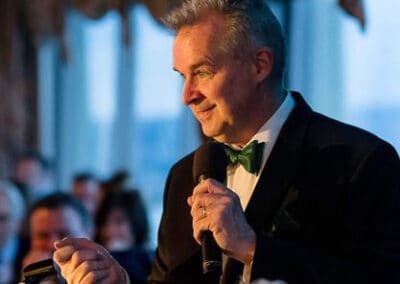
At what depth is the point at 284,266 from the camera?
1.80 m

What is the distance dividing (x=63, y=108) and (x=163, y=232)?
19.4 feet

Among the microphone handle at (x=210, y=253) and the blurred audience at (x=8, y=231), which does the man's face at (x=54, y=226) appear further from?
the microphone handle at (x=210, y=253)

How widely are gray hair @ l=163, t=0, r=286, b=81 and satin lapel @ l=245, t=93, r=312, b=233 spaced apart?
0.39 ft

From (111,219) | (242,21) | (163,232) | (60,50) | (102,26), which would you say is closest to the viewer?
(242,21)

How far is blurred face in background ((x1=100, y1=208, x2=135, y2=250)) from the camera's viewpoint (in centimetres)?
463

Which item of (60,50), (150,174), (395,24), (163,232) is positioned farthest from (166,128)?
(163,232)

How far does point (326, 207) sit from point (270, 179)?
134 millimetres

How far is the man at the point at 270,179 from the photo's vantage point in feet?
5.85

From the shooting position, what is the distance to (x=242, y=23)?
198 cm

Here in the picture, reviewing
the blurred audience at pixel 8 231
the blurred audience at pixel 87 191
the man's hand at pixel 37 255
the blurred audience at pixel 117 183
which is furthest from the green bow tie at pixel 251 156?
the blurred audience at pixel 87 191

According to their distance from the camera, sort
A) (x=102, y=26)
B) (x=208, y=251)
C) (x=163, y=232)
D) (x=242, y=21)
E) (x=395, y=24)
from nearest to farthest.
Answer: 1. (x=208, y=251)
2. (x=242, y=21)
3. (x=163, y=232)
4. (x=395, y=24)
5. (x=102, y=26)

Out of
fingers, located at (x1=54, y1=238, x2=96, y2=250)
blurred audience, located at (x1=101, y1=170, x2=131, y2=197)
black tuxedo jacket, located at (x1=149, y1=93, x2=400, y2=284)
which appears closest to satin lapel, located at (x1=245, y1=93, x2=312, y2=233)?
black tuxedo jacket, located at (x1=149, y1=93, x2=400, y2=284)

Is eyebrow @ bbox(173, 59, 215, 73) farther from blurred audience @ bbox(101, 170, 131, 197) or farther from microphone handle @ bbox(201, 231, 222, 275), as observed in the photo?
blurred audience @ bbox(101, 170, 131, 197)

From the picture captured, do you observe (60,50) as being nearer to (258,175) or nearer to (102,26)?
(102,26)
